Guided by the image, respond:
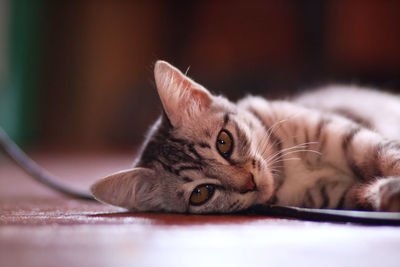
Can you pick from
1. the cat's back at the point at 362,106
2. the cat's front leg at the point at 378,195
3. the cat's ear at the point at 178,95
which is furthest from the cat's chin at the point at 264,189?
the cat's back at the point at 362,106

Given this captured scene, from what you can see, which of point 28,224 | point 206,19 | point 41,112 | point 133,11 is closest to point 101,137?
point 41,112

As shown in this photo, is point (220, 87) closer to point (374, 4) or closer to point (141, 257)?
point (374, 4)

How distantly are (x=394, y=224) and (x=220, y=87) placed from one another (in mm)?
3718

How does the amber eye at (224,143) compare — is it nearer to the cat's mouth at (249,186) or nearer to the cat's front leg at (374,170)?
the cat's mouth at (249,186)

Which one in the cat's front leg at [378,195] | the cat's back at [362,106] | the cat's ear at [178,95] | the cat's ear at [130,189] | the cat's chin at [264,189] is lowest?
the cat's ear at [130,189]

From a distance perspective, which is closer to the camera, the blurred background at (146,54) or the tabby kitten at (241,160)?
the tabby kitten at (241,160)

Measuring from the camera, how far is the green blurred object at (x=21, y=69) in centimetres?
474

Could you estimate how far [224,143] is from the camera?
131 cm

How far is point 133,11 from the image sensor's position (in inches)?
240

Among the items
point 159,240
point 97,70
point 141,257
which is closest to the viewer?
point 141,257

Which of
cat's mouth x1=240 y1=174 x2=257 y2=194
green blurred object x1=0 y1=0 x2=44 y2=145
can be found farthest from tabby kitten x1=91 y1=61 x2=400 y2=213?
green blurred object x1=0 y1=0 x2=44 y2=145

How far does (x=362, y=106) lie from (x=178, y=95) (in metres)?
0.89

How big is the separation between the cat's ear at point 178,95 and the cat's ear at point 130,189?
207 millimetres

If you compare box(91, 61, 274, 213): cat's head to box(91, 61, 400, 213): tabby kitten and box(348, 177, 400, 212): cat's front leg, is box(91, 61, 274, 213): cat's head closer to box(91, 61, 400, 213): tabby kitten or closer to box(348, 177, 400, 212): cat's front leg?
box(91, 61, 400, 213): tabby kitten
